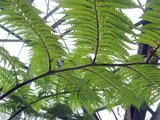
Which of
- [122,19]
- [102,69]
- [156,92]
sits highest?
[122,19]

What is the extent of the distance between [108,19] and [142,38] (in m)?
0.13

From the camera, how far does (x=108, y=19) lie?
0.85 metres

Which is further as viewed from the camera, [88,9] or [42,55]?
[42,55]

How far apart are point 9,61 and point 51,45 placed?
24 centimetres

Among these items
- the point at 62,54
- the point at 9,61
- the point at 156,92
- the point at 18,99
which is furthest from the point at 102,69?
the point at 18,99

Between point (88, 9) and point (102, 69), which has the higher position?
point (88, 9)

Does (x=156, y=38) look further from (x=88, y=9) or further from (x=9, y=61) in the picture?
(x=9, y=61)

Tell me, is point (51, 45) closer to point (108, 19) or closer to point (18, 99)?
point (108, 19)

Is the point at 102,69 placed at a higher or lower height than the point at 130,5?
→ lower

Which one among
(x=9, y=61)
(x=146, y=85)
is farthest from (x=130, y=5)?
(x=9, y=61)

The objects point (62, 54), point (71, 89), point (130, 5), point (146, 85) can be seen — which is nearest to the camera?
point (130, 5)

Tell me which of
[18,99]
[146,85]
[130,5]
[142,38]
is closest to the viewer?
[130,5]

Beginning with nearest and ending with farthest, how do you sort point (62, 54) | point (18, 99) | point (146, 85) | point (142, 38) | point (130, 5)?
1. point (130, 5)
2. point (142, 38)
3. point (62, 54)
4. point (146, 85)
5. point (18, 99)

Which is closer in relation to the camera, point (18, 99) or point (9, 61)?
point (9, 61)
